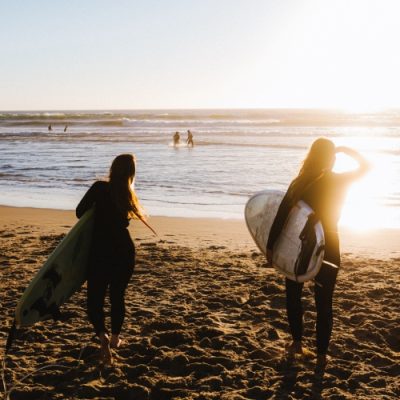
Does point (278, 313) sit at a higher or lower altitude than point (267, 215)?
lower

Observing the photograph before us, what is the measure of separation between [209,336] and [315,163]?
184cm

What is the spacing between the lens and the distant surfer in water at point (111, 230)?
3605 mm

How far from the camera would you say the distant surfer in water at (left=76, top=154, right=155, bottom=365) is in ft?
11.8

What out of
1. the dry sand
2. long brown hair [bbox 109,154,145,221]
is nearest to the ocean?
the dry sand

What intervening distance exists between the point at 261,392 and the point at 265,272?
9.28 ft

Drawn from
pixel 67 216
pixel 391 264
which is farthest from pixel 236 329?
pixel 67 216

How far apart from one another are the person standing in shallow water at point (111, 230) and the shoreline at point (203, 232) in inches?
160

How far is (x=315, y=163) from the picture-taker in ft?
11.6

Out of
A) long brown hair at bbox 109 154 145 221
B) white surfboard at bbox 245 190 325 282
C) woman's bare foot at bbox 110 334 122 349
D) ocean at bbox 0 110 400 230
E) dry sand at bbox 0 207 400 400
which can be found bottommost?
dry sand at bbox 0 207 400 400

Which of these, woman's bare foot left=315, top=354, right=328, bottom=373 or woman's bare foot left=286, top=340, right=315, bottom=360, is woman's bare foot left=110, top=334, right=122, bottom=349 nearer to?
woman's bare foot left=286, top=340, right=315, bottom=360

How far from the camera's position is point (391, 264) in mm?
6734

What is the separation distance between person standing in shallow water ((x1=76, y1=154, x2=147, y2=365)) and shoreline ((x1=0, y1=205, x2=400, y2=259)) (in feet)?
13.4

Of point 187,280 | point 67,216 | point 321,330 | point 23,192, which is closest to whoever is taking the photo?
point 321,330

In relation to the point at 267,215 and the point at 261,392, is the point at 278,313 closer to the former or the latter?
the point at 267,215
